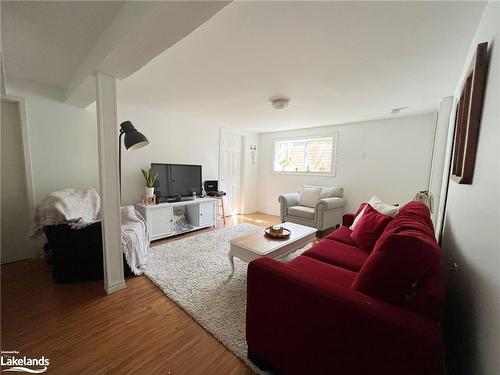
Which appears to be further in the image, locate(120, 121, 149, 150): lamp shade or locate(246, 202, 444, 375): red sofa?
locate(120, 121, 149, 150): lamp shade

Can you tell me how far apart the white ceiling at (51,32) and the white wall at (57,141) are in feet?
1.23

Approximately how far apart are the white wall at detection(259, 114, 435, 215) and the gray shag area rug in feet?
9.34

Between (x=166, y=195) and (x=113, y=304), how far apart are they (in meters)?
1.95

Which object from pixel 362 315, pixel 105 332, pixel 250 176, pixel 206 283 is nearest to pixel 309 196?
pixel 250 176

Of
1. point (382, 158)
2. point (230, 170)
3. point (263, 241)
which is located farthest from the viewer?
point (230, 170)

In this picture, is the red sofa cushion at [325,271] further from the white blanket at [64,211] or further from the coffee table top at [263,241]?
the white blanket at [64,211]

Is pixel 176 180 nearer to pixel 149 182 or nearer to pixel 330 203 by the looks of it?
pixel 149 182

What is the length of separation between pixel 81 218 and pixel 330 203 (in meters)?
3.56

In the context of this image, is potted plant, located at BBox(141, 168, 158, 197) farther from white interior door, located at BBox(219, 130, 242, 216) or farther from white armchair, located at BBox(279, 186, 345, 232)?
white armchair, located at BBox(279, 186, 345, 232)

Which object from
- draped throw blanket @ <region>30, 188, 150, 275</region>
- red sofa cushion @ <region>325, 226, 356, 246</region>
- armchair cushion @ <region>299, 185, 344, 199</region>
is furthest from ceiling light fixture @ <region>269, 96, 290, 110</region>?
draped throw blanket @ <region>30, 188, 150, 275</region>

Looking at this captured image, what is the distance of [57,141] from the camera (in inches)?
104

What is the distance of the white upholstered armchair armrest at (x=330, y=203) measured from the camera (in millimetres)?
3521

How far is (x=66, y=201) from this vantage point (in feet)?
7.06

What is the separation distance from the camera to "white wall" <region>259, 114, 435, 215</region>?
338 cm
